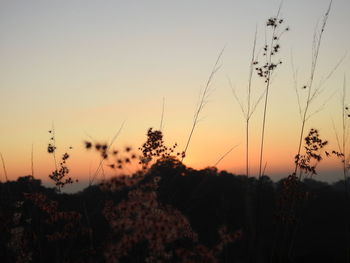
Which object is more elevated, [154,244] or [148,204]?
[148,204]

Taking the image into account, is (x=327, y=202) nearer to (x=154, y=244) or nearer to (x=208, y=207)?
(x=208, y=207)

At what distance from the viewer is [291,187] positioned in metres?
7.79

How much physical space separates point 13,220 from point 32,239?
0.53 metres

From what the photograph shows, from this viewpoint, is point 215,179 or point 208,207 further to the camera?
point 215,179

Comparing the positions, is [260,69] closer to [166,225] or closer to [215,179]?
[166,225]

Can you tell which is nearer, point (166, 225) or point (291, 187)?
point (166, 225)

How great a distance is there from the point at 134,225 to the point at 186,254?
0.63 meters

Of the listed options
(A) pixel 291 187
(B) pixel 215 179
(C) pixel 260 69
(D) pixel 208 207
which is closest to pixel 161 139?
(C) pixel 260 69

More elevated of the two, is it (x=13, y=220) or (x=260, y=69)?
(x=260, y=69)

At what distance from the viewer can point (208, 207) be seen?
1334 inches

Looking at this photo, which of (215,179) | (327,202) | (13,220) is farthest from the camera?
(327,202)

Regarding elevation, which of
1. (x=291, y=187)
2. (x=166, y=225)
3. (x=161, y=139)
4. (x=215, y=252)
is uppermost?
(x=161, y=139)

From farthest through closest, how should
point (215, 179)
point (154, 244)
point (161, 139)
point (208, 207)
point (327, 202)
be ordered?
point (327, 202), point (215, 179), point (208, 207), point (161, 139), point (154, 244)

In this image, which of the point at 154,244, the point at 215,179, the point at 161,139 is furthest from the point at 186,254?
the point at 215,179
